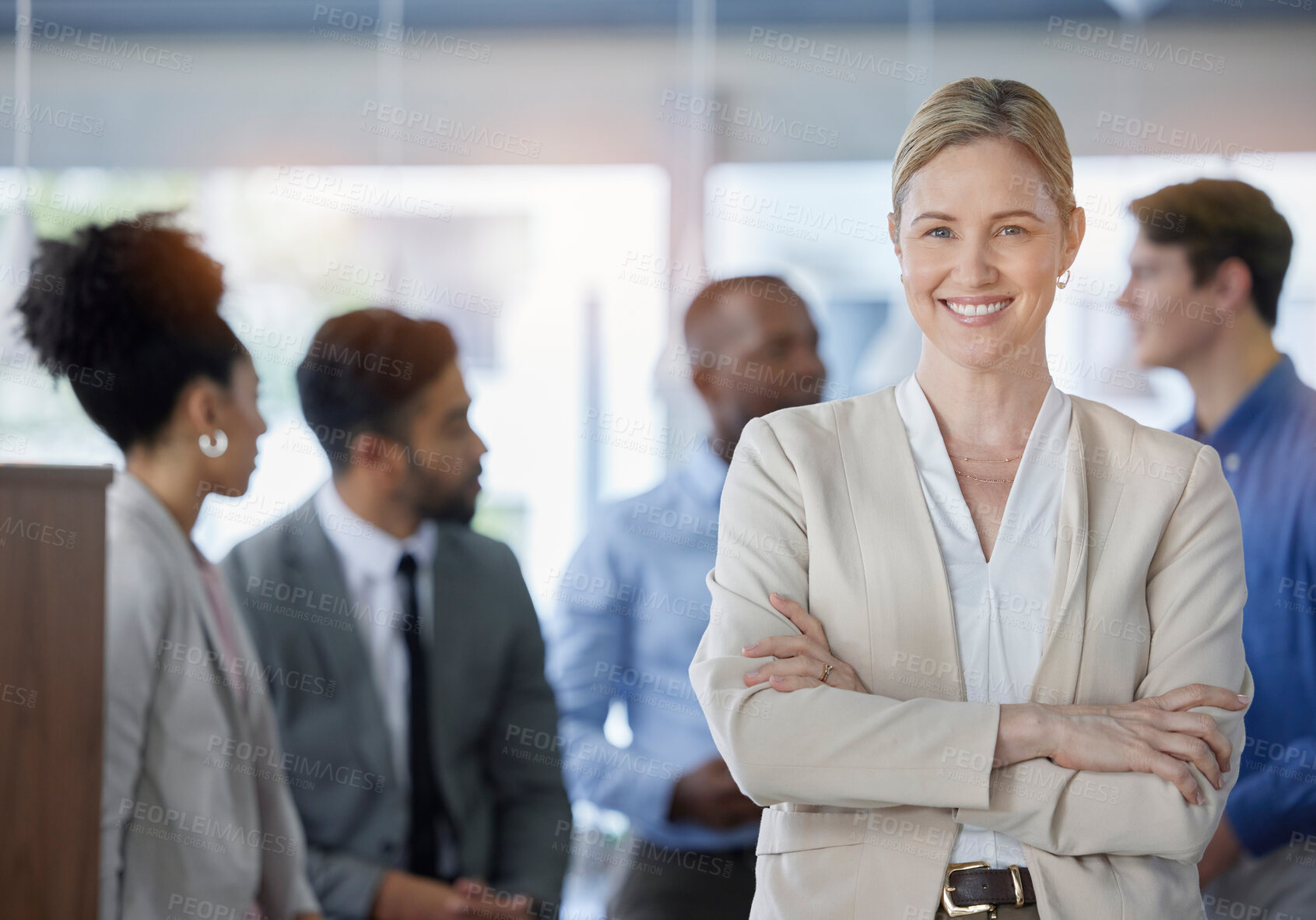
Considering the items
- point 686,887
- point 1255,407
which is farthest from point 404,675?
point 1255,407

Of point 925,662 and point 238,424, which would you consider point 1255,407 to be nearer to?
point 925,662

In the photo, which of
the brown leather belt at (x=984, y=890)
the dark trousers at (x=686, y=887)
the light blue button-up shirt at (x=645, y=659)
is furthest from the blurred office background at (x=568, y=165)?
the brown leather belt at (x=984, y=890)

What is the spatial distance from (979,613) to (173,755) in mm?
2067

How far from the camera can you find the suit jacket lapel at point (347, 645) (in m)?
3.29

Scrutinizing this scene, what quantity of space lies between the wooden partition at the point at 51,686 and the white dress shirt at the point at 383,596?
94 centimetres

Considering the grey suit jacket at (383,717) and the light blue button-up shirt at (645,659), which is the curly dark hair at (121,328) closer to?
the grey suit jacket at (383,717)

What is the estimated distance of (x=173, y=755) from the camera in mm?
2740

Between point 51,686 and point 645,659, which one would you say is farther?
point 645,659

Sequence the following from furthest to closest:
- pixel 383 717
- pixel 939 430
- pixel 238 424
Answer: pixel 383 717
pixel 238 424
pixel 939 430

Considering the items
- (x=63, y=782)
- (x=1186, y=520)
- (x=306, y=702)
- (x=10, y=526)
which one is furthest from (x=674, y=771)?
(x=1186, y=520)

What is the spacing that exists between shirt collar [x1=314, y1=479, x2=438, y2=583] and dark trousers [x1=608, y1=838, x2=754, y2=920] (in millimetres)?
1075

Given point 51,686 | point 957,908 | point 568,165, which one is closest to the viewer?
point 957,908

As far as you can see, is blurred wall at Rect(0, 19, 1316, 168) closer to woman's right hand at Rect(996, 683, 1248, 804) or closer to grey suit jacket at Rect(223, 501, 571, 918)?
grey suit jacket at Rect(223, 501, 571, 918)

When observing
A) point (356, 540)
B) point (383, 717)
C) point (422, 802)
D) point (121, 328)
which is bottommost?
point (422, 802)
